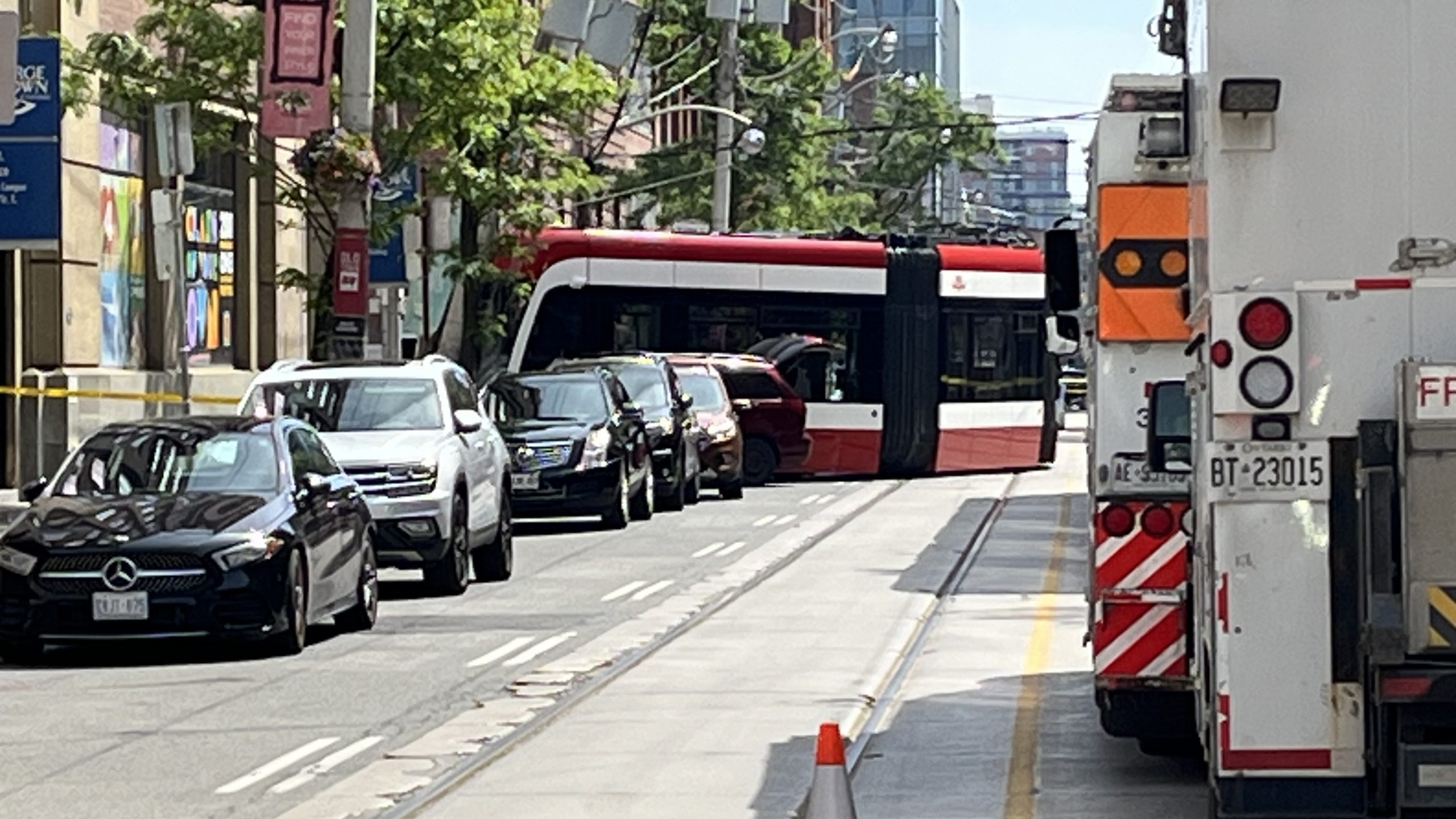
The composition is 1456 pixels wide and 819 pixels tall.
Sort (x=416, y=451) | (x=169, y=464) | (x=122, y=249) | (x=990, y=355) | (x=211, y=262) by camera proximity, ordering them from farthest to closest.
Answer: (x=990, y=355) → (x=211, y=262) → (x=122, y=249) → (x=416, y=451) → (x=169, y=464)

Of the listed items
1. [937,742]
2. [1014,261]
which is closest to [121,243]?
[1014,261]

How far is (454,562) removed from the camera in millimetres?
22562

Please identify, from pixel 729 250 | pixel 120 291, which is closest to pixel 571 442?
pixel 120 291

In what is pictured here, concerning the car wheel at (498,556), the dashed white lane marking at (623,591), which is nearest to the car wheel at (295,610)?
the dashed white lane marking at (623,591)

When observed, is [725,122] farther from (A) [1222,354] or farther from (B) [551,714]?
(A) [1222,354]

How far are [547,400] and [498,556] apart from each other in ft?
26.3

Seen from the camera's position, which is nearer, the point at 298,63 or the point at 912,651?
the point at 912,651

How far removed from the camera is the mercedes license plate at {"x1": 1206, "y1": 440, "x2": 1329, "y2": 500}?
28.5ft

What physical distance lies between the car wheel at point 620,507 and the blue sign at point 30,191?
6.94 m

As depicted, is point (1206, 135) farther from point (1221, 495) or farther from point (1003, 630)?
point (1003, 630)

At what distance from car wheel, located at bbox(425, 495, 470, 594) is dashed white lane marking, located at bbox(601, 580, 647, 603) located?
3.60 ft

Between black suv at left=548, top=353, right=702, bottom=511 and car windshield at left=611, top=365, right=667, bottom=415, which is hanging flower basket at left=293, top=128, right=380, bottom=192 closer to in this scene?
black suv at left=548, top=353, right=702, bottom=511

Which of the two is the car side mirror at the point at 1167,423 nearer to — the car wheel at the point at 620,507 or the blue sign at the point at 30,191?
the blue sign at the point at 30,191

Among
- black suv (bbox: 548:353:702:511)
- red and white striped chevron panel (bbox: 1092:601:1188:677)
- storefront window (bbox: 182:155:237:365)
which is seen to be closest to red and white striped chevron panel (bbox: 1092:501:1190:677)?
red and white striped chevron panel (bbox: 1092:601:1188:677)
